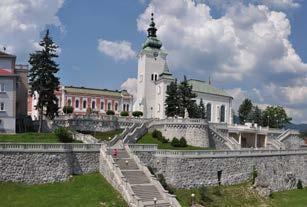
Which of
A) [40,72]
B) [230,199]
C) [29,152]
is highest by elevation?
[40,72]

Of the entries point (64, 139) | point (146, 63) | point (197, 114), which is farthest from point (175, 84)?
point (64, 139)

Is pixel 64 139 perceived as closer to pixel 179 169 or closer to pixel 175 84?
pixel 179 169

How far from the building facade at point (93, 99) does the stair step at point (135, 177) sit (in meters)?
59.2

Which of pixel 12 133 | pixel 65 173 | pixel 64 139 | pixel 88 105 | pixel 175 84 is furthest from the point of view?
pixel 88 105

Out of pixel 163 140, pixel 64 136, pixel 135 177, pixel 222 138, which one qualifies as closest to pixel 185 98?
pixel 222 138

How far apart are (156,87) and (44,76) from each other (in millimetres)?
39321

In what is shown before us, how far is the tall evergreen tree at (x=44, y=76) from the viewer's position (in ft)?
202

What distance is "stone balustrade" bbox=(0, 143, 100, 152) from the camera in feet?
138

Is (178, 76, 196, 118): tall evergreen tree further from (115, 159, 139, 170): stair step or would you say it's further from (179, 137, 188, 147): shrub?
(115, 159, 139, 170): stair step

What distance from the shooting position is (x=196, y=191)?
159 ft

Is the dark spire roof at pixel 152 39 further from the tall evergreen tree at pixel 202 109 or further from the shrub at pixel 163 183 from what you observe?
the shrub at pixel 163 183

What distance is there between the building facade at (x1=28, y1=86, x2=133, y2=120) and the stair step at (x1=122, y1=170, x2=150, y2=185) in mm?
59220

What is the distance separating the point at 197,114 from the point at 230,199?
41.7 m

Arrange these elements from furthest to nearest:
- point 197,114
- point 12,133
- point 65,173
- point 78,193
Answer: point 197,114, point 12,133, point 65,173, point 78,193
